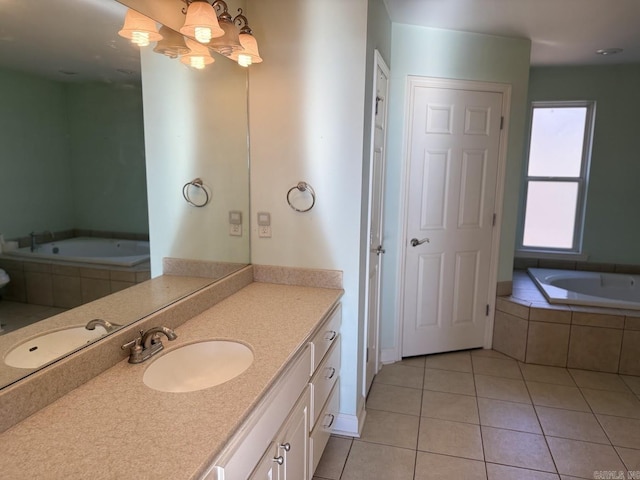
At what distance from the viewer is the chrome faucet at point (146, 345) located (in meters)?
1.40

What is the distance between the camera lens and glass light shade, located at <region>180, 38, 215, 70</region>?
6.08 ft

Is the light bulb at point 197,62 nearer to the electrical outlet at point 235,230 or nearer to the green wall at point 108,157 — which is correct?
the green wall at point 108,157

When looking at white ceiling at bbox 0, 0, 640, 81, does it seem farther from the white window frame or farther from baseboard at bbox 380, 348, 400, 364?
baseboard at bbox 380, 348, 400, 364

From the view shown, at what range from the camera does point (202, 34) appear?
67.6 inches

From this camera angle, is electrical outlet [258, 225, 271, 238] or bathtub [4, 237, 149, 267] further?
electrical outlet [258, 225, 271, 238]

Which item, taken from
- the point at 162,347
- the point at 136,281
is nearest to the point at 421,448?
the point at 162,347

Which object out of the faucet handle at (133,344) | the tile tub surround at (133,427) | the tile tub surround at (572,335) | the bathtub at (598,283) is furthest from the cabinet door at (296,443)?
the bathtub at (598,283)

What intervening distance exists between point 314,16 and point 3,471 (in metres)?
2.01

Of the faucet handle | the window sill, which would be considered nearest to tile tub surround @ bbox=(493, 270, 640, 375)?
the window sill

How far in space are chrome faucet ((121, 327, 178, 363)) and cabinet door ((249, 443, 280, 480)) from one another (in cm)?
47

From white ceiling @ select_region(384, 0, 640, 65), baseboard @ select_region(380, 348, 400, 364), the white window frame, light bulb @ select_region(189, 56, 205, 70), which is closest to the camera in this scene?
light bulb @ select_region(189, 56, 205, 70)

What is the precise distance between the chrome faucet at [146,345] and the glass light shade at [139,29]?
3.26 feet

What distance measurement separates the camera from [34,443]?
983mm

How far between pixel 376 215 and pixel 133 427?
1918 mm
